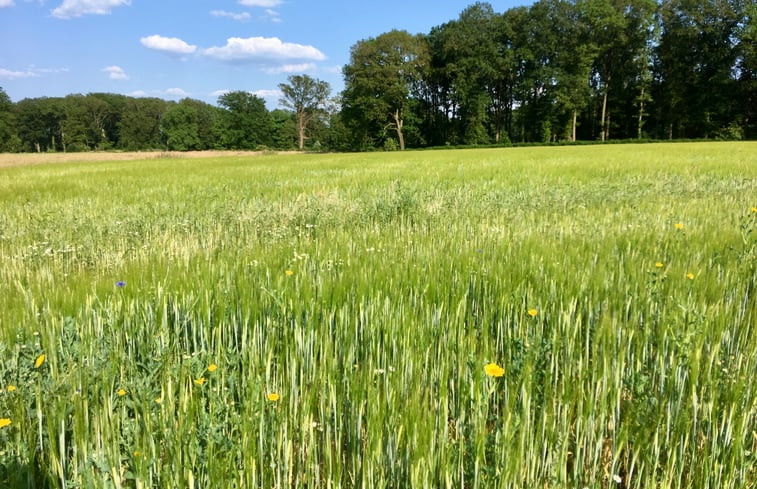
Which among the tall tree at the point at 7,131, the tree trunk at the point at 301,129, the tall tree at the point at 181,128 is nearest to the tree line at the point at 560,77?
the tree trunk at the point at 301,129

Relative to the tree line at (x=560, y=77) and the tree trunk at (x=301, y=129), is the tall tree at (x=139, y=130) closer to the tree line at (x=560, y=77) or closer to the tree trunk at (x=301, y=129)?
the tree trunk at (x=301, y=129)

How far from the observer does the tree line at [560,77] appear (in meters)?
59.8

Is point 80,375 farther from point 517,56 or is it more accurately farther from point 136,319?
point 517,56

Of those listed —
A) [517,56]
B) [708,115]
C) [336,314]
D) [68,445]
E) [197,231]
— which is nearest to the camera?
[68,445]

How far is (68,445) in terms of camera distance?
1.55 m

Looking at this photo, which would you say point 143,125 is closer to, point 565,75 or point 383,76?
point 383,76

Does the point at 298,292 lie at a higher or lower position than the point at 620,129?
lower

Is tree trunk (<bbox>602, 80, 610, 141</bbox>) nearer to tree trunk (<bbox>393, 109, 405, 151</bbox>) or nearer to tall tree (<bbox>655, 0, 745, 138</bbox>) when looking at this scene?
tall tree (<bbox>655, 0, 745, 138</bbox>)

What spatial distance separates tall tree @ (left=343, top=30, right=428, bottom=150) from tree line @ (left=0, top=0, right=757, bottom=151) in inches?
8.0

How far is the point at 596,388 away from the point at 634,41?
7854 centimetres

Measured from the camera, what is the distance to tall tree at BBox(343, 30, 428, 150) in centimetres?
6788

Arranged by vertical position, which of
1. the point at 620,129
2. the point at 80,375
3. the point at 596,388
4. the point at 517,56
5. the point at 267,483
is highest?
the point at 517,56

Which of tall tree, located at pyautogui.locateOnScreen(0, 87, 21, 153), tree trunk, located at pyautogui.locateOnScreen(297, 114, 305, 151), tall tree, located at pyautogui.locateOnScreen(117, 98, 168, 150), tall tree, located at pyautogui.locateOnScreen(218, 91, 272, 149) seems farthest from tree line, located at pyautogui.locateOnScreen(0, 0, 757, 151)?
tall tree, located at pyautogui.locateOnScreen(0, 87, 21, 153)

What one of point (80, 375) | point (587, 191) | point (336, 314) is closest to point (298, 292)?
point (336, 314)
